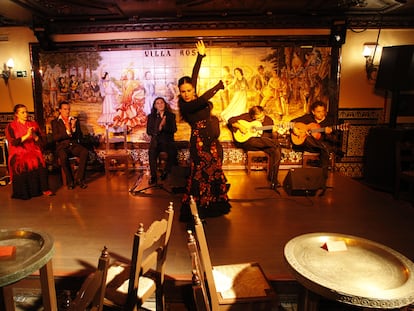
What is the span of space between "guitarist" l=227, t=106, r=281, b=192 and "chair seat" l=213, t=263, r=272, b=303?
3259 mm

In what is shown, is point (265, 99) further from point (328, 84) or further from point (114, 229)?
point (114, 229)

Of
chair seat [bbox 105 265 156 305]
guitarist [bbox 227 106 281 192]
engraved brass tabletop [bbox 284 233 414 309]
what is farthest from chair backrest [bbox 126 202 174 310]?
guitarist [bbox 227 106 281 192]

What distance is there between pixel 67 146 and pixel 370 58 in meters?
5.92

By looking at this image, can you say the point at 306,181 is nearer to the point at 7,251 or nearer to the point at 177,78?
the point at 177,78

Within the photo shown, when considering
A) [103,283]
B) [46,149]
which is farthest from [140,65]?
[103,283]

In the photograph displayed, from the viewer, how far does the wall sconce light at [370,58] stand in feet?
21.3

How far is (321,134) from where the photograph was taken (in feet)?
19.5

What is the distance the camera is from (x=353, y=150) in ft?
22.4

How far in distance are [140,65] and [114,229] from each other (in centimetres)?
379

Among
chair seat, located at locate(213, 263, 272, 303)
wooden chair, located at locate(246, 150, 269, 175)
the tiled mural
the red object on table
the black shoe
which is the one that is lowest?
the black shoe

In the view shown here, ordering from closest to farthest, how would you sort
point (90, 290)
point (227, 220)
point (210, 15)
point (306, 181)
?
point (90, 290) < point (227, 220) < point (306, 181) < point (210, 15)

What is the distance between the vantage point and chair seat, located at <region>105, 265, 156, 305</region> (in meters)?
2.23

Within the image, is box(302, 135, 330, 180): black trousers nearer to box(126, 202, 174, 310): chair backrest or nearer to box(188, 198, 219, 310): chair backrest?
box(126, 202, 174, 310): chair backrest

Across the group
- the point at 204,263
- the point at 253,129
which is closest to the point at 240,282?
the point at 204,263
